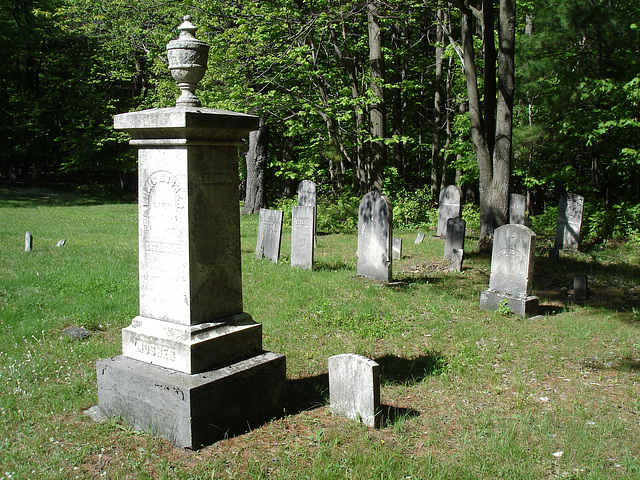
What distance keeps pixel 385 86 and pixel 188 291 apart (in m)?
15.0

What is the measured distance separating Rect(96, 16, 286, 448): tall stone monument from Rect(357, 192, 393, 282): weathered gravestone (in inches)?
212

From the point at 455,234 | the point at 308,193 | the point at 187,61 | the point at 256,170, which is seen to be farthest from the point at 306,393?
the point at 256,170

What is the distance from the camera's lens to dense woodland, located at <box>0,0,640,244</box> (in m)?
14.1

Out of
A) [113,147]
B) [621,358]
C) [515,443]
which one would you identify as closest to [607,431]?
[515,443]

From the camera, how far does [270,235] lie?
12109 mm

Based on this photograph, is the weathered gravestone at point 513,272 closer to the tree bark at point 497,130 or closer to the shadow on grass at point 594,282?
the shadow on grass at point 594,282

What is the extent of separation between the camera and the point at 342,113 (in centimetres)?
1911

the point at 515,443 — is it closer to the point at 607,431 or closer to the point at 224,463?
the point at 607,431

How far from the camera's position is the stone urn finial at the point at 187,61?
15.6 feet

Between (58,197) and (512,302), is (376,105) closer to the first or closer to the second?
(512,302)

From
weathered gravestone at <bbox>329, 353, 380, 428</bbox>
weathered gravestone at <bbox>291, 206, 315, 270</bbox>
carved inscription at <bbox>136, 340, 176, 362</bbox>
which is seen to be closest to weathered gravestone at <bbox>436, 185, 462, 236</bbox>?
weathered gravestone at <bbox>291, 206, 315, 270</bbox>

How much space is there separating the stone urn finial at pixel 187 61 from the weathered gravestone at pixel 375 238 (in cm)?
566

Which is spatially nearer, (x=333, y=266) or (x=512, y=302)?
(x=512, y=302)

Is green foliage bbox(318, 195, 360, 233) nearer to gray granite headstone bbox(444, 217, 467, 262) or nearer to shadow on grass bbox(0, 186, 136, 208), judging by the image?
gray granite headstone bbox(444, 217, 467, 262)
